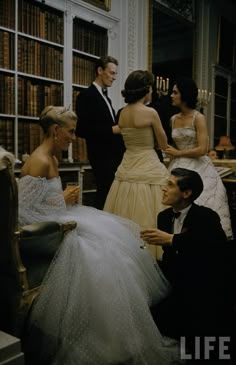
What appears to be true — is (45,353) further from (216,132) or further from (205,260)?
(216,132)

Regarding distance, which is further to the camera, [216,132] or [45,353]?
[216,132]

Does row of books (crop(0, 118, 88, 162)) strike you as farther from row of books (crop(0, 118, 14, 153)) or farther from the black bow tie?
the black bow tie

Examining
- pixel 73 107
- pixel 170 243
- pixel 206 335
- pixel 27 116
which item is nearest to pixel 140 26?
pixel 73 107

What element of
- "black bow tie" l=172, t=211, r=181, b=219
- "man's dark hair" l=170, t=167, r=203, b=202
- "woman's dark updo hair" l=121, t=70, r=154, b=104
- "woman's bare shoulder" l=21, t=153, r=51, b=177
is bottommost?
"black bow tie" l=172, t=211, r=181, b=219

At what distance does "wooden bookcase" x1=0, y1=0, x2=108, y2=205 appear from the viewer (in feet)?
11.6

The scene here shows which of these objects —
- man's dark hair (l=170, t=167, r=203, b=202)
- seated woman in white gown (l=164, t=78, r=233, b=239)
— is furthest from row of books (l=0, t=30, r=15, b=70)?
man's dark hair (l=170, t=167, r=203, b=202)

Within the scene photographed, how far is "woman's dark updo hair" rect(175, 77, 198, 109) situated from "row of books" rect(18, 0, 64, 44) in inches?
58.7

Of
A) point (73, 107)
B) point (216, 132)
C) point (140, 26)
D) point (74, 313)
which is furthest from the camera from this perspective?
point (216, 132)

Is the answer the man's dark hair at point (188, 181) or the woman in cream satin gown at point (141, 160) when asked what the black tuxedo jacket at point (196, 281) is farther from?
the woman in cream satin gown at point (141, 160)

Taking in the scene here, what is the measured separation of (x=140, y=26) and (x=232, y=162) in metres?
2.35

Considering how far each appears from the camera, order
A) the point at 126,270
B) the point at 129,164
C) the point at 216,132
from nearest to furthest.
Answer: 1. the point at 126,270
2. the point at 129,164
3. the point at 216,132

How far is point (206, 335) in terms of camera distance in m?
1.98
